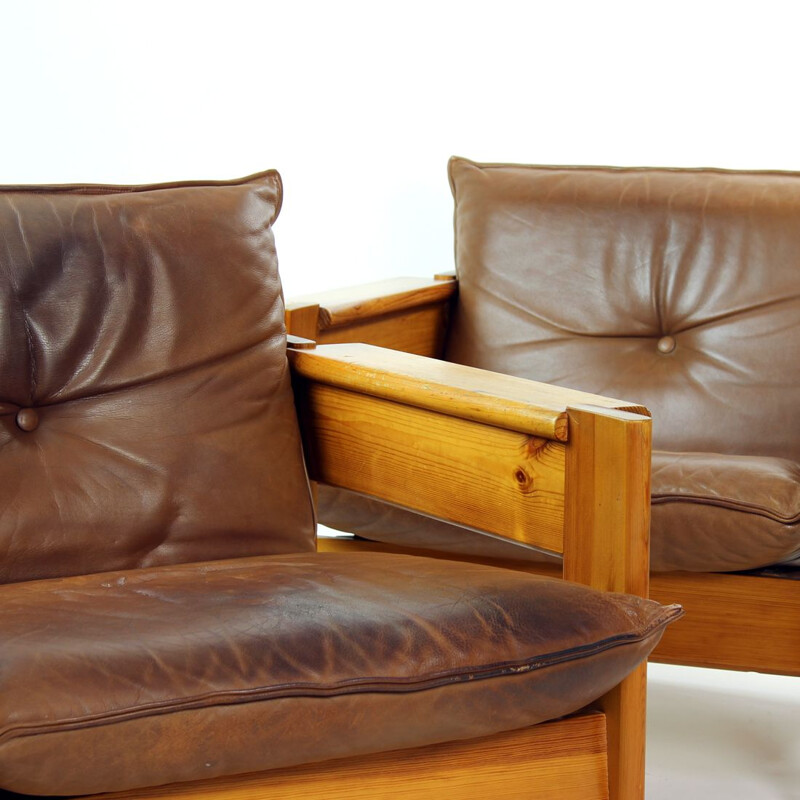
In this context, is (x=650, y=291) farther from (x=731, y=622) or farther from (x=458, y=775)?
(x=458, y=775)

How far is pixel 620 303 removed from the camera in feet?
5.70

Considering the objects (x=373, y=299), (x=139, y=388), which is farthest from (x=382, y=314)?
(x=139, y=388)

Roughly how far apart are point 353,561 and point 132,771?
34cm

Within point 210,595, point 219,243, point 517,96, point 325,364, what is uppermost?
point 517,96

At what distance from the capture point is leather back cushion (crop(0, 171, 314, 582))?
1.15 m

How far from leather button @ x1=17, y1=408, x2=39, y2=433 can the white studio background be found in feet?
3.41

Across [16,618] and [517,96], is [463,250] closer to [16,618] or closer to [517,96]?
[517,96]

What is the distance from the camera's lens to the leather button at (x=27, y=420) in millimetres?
1162

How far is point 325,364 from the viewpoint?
4.16ft

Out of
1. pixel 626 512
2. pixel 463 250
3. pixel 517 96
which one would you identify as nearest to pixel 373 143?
pixel 517 96

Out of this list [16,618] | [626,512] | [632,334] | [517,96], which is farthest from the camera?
[517,96]

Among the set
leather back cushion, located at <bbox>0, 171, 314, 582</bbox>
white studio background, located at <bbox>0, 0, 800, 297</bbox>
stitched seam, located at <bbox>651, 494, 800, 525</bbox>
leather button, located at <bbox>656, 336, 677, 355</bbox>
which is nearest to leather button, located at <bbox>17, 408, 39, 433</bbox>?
leather back cushion, located at <bbox>0, 171, 314, 582</bbox>

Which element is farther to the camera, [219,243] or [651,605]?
[219,243]

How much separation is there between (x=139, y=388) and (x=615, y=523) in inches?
20.4
